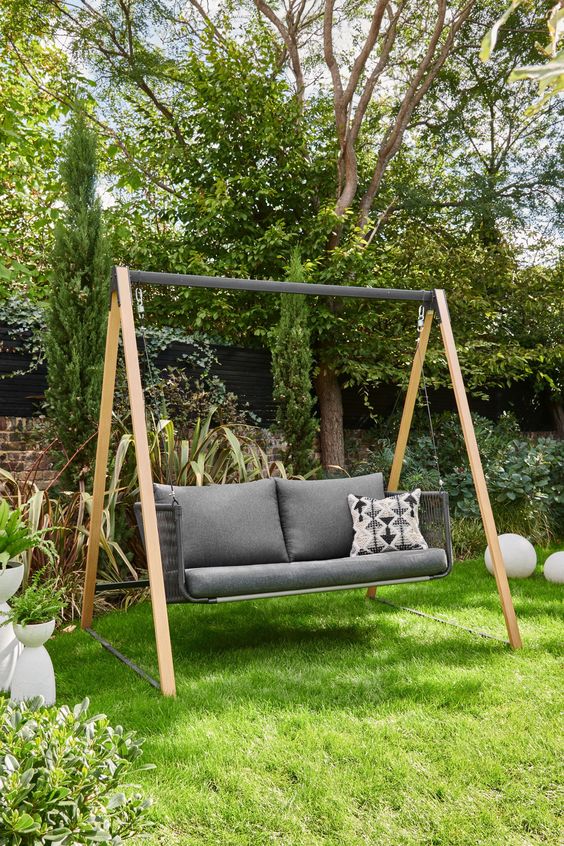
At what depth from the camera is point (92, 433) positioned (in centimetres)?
479

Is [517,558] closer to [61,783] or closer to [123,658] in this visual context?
[123,658]

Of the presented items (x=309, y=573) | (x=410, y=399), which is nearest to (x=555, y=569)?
(x=410, y=399)

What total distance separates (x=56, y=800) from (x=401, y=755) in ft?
4.50

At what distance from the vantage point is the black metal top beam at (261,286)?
10.8 ft

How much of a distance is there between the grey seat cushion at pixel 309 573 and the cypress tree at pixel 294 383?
111 inches

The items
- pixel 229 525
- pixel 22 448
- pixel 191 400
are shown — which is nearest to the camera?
pixel 229 525

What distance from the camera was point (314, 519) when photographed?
420 cm

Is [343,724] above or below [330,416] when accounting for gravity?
below

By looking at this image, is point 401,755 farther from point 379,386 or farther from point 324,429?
point 379,386

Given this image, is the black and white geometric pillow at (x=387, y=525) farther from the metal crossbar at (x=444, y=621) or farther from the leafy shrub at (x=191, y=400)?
→ the leafy shrub at (x=191, y=400)

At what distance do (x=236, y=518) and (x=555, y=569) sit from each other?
2418 mm

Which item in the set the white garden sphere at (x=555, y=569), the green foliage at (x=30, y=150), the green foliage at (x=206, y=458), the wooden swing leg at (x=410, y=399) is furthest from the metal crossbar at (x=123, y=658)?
the white garden sphere at (x=555, y=569)

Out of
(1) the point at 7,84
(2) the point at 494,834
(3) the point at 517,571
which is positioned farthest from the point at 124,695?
(1) the point at 7,84

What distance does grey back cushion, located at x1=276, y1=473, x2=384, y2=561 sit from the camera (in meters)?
4.16
